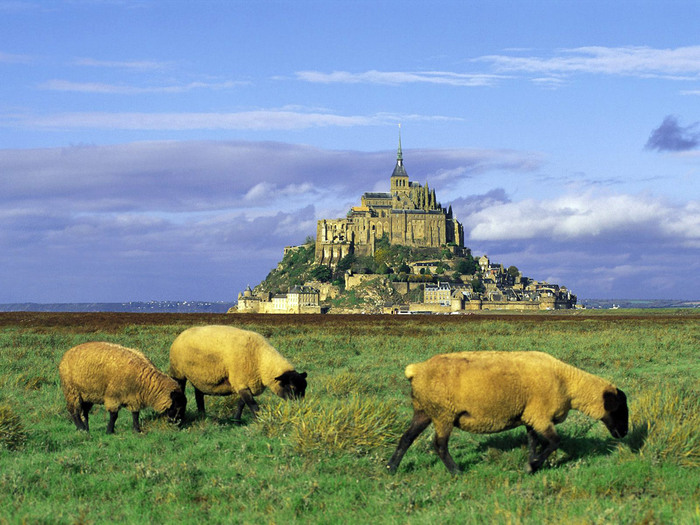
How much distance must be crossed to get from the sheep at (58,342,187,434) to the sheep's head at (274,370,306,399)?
1.50 meters

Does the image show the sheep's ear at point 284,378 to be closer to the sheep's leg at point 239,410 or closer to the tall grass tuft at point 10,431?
the sheep's leg at point 239,410

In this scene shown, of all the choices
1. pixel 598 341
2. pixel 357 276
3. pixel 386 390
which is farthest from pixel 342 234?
pixel 386 390

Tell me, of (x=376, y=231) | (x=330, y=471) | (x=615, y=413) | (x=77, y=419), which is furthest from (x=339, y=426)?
(x=376, y=231)

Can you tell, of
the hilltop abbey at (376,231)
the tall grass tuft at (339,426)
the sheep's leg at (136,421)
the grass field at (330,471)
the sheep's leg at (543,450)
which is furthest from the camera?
the hilltop abbey at (376,231)

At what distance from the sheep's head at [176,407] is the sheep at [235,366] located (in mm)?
638

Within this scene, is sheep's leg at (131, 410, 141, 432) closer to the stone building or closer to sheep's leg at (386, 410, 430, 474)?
sheep's leg at (386, 410, 430, 474)

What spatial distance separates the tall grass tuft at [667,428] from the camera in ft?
28.1

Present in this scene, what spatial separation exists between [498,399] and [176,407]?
5.19 metres

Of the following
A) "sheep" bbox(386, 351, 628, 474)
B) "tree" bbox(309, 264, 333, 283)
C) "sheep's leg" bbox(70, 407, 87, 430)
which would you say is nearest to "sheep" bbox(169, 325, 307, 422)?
"sheep's leg" bbox(70, 407, 87, 430)

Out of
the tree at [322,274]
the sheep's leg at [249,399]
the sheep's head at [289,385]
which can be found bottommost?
the sheep's leg at [249,399]

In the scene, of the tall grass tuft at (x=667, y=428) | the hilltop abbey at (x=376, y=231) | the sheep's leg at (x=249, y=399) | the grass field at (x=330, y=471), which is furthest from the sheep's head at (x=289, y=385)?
the hilltop abbey at (x=376, y=231)

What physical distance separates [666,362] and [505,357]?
1472 cm

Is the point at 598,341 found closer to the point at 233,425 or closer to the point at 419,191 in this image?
the point at 233,425

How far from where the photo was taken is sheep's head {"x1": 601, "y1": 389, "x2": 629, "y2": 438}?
28.8 feet
